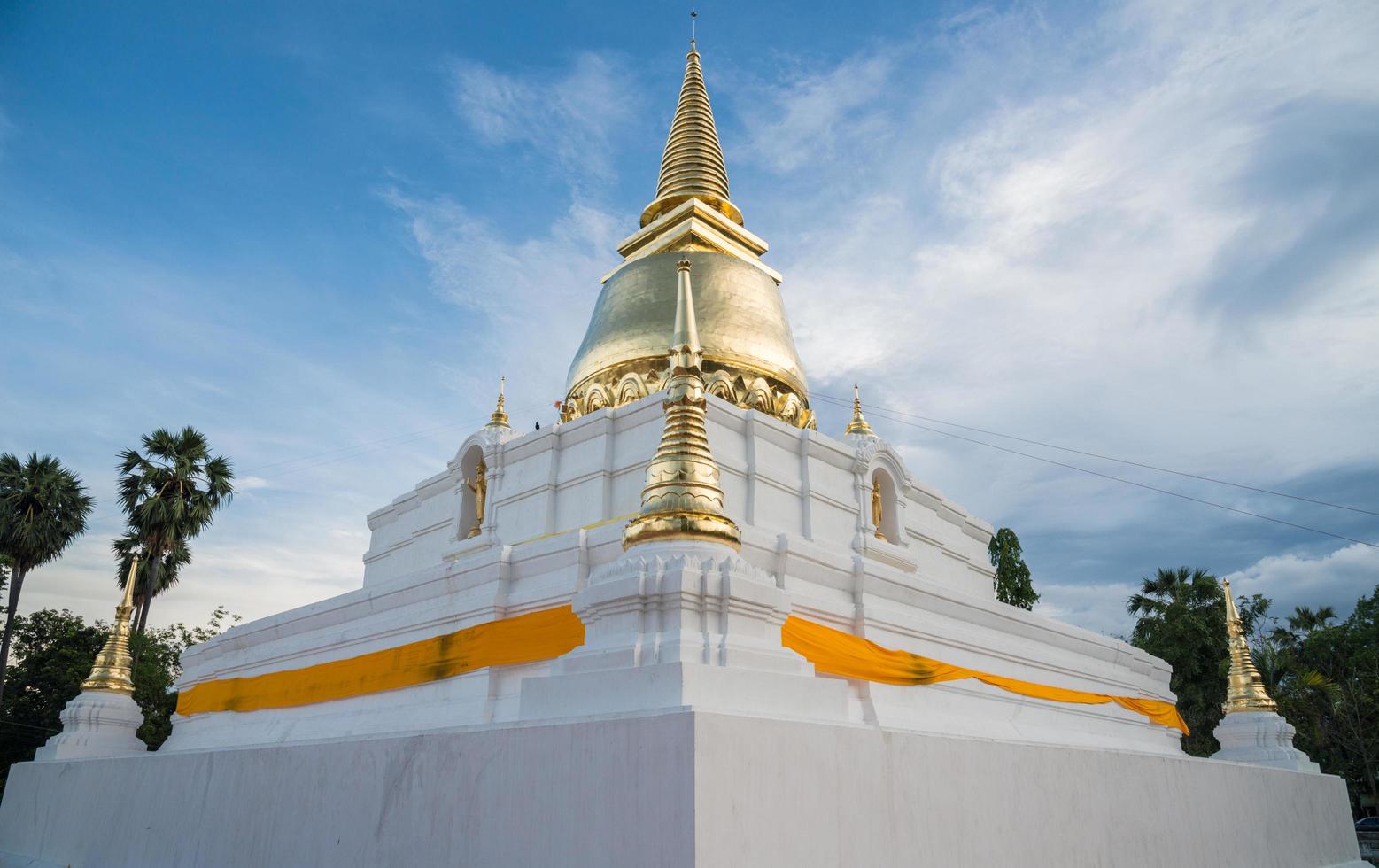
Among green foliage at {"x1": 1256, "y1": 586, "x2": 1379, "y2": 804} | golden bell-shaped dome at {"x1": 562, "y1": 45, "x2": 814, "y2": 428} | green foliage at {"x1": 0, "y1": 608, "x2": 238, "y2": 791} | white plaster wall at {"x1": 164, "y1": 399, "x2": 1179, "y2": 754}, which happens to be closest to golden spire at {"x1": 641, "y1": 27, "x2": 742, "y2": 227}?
golden bell-shaped dome at {"x1": 562, "y1": 45, "x2": 814, "y2": 428}

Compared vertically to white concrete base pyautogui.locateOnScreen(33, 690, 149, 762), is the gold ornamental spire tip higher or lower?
higher

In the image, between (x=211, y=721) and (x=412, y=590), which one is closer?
(x=412, y=590)

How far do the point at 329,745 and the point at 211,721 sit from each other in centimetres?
1019

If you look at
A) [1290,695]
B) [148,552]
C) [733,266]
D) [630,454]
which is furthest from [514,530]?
[1290,695]

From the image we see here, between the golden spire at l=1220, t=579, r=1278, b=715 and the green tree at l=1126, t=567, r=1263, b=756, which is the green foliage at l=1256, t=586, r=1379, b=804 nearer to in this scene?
the green tree at l=1126, t=567, r=1263, b=756

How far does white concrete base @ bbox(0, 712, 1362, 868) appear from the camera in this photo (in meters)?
4.39

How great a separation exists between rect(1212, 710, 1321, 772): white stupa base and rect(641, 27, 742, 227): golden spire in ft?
47.3

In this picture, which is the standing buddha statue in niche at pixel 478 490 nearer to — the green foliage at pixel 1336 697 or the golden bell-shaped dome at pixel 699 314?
the golden bell-shaped dome at pixel 699 314

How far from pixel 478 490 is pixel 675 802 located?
1414 cm

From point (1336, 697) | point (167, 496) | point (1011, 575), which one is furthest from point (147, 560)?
point (1336, 697)

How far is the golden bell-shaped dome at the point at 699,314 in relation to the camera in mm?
17619

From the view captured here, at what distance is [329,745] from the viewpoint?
20.9 ft

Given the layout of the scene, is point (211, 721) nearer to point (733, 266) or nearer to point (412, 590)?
point (412, 590)

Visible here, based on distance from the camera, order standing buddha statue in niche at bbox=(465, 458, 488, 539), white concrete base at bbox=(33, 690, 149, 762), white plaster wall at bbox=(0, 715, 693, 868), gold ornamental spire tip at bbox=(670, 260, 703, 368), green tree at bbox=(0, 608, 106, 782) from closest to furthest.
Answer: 1. white plaster wall at bbox=(0, 715, 693, 868)
2. gold ornamental spire tip at bbox=(670, 260, 703, 368)
3. white concrete base at bbox=(33, 690, 149, 762)
4. standing buddha statue in niche at bbox=(465, 458, 488, 539)
5. green tree at bbox=(0, 608, 106, 782)
